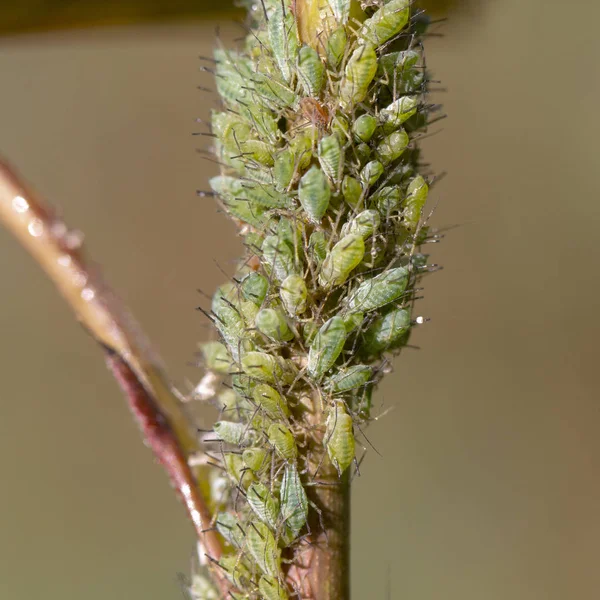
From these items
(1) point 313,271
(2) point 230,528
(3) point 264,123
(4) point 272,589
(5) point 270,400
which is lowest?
(4) point 272,589

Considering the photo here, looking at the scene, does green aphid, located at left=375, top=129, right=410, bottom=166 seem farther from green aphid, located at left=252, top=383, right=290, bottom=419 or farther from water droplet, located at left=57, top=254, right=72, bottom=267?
water droplet, located at left=57, top=254, right=72, bottom=267

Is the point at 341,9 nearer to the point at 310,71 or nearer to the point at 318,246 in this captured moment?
the point at 310,71

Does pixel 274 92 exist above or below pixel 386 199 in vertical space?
above

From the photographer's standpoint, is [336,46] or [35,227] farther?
[35,227]

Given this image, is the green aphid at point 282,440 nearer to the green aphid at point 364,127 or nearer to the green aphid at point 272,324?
the green aphid at point 272,324

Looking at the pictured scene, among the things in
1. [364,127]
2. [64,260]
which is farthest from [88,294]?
[364,127]

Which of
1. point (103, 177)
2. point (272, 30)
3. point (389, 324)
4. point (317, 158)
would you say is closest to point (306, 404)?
point (389, 324)

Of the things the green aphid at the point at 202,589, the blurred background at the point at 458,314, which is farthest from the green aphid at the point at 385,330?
the blurred background at the point at 458,314
